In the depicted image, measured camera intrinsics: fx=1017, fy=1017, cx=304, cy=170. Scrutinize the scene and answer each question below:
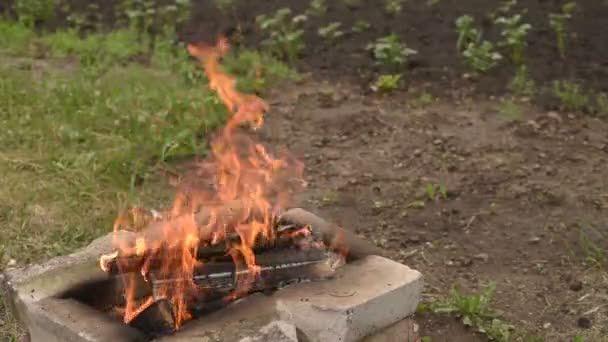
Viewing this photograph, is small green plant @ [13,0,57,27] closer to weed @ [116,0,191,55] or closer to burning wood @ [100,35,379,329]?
weed @ [116,0,191,55]

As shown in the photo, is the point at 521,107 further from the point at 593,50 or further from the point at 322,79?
the point at 322,79

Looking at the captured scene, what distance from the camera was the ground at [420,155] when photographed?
4.87m

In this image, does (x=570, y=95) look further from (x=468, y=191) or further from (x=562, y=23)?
(x=468, y=191)

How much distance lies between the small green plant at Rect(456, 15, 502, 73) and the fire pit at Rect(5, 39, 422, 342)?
3.41m

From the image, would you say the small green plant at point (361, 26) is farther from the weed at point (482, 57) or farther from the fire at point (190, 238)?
the fire at point (190, 238)

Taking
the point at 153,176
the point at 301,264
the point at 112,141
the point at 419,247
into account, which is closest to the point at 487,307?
the point at 419,247

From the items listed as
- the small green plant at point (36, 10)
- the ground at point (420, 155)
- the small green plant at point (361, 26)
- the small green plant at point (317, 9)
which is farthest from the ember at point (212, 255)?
the small green plant at point (36, 10)

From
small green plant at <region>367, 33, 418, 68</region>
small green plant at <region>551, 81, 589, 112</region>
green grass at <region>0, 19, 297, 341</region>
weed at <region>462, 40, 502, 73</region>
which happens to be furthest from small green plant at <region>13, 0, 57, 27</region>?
small green plant at <region>551, 81, 589, 112</region>

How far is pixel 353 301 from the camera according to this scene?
3.50 meters

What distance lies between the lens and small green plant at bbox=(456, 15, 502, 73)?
23.4 ft

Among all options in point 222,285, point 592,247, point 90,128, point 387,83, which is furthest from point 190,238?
point 387,83

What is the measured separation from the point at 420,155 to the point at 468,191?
55cm

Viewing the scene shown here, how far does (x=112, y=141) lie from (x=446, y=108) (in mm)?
2202

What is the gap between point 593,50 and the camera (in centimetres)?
720
